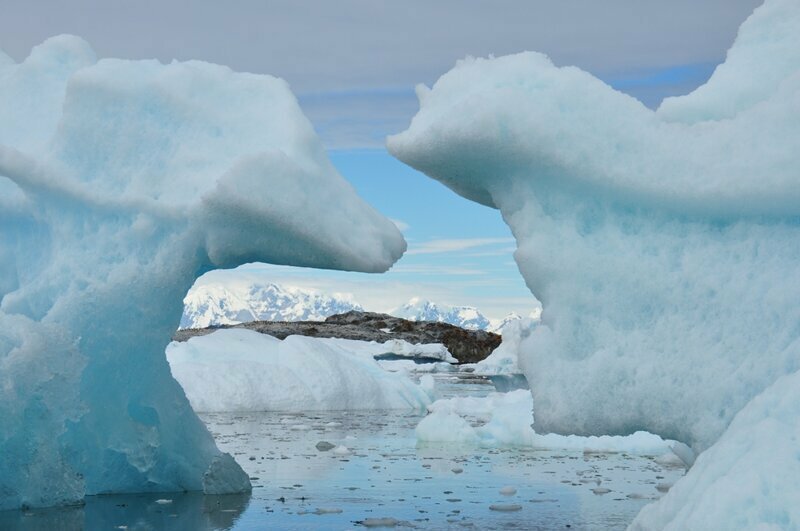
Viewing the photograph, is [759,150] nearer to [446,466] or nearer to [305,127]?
[305,127]

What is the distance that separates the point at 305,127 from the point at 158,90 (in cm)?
130

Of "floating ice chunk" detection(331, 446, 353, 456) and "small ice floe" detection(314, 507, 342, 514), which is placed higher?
"floating ice chunk" detection(331, 446, 353, 456)

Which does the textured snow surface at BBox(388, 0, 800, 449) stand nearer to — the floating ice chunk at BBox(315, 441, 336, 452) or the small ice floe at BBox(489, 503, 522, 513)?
the small ice floe at BBox(489, 503, 522, 513)

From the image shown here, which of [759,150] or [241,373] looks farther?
[241,373]

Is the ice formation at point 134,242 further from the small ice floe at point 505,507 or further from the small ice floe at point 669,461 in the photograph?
the small ice floe at point 669,461

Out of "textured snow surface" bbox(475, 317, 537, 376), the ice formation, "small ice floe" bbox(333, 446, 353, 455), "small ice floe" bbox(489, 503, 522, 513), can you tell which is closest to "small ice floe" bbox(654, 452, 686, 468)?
"small ice floe" bbox(333, 446, 353, 455)

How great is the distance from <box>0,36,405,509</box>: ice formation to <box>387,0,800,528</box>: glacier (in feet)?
5.73

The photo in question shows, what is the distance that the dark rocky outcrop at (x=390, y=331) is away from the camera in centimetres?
6569

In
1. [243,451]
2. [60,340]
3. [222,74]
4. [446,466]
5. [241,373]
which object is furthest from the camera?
[241,373]

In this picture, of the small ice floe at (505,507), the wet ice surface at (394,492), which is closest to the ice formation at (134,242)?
the wet ice surface at (394,492)

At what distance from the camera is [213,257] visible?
9.57 meters

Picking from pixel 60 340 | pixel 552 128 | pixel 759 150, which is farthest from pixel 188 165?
pixel 759 150

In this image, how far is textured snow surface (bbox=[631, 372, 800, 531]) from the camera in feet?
17.8

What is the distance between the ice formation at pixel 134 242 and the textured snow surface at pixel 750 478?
12.4ft
